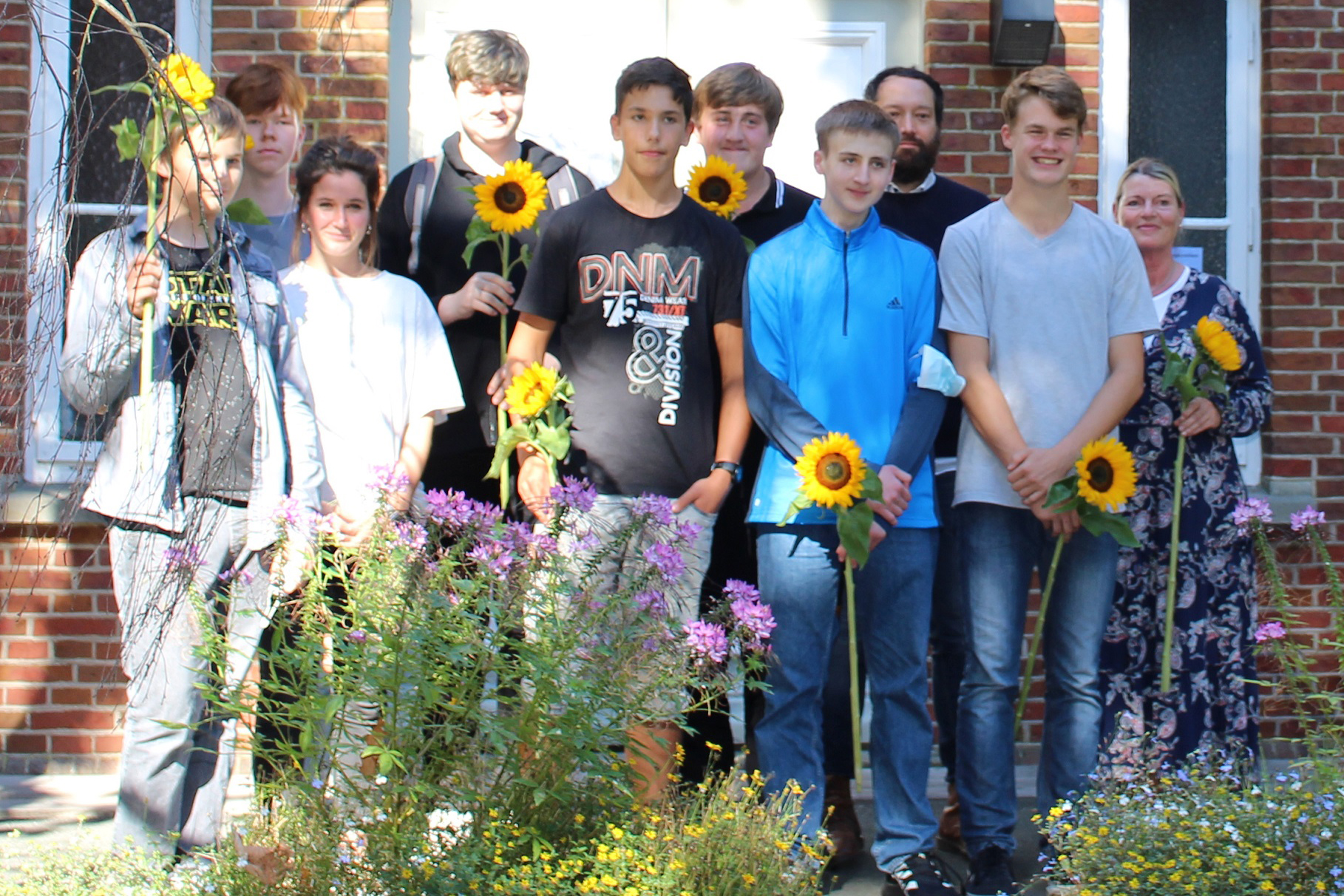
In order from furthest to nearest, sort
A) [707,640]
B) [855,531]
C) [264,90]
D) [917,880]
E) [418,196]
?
[264,90] → [418,196] → [917,880] → [855,531] → [707,640]

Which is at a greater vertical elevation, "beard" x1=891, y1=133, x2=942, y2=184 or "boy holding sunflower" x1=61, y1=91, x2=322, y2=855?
"beard" x1=891, y1=133, x2=942, y2=184

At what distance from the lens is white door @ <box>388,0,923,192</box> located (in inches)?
220

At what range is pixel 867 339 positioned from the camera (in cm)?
379

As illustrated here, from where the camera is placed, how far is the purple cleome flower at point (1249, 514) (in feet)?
13.3

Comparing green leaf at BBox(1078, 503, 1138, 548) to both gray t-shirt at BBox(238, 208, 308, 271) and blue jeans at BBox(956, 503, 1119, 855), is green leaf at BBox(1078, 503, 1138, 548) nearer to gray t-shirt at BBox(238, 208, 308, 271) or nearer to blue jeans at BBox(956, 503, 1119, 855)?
blue jeans at BBox(956, 503, 1119, 855)

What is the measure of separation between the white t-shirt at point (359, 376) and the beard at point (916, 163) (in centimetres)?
149

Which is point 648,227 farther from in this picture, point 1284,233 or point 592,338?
point 1284,233

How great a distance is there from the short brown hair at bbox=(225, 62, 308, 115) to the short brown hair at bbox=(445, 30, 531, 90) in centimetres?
54

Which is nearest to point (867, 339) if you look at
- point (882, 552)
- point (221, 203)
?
point (882, 552)

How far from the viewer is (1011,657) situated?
12.5ft

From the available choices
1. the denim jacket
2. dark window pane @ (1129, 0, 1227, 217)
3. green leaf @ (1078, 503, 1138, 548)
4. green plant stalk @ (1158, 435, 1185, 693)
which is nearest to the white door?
dark window pane @ (1129, 0, 1227, 217)

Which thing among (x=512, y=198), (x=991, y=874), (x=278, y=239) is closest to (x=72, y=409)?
(x=278, y=239)

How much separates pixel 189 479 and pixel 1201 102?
4302 mm

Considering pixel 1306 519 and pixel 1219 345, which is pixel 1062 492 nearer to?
pixel 1219 345
